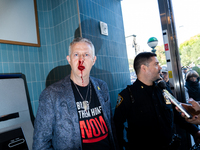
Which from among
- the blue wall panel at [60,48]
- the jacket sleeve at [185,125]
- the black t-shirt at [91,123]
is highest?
the blue wall panel at [60,48]

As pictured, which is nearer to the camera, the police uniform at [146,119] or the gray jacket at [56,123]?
the gray jacket at [56,123]

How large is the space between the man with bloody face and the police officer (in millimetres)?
398

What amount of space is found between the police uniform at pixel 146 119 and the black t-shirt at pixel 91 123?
0.51 m

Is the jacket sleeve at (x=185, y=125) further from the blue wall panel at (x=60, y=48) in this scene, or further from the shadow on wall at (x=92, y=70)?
the shadow on wall at (x=92, y=70)

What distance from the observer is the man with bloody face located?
1.16 m

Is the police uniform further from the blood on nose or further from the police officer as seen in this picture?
the blood on nose

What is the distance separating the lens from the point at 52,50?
2.31 m

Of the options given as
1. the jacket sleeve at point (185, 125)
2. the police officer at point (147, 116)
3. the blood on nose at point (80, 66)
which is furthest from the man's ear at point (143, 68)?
the blood on nose at point (80, 66)

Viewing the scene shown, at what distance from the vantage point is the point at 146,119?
1781 mm

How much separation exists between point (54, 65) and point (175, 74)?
183 centimetres

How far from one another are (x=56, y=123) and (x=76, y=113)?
0.56 ft

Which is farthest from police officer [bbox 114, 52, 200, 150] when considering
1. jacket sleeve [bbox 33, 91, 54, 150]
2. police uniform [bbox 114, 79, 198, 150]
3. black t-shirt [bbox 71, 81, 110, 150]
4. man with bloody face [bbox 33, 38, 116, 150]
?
jacket sleeve [bbox 33, 91, 54, 150]

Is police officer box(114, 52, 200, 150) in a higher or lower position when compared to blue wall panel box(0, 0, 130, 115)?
lower

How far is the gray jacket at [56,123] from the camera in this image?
1127mm
